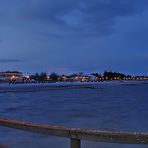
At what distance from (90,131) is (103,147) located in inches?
303

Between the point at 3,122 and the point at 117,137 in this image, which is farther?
the point at 3,122

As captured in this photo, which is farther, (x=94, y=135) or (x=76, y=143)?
(x=76, y=143)

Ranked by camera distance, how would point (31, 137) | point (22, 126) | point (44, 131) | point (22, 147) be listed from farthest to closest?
point (31, 137) < point (22, 147) < point (22, 126) < point (44, 131)

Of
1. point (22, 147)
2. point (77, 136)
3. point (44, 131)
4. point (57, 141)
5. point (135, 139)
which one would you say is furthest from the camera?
point (57, 141)

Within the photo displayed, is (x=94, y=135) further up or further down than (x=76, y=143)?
further up

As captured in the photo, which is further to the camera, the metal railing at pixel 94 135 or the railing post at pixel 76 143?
the railing post at pixel 76 143

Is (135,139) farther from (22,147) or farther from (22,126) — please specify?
(22,147)

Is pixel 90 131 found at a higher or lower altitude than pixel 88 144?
higher

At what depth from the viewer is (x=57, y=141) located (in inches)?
548

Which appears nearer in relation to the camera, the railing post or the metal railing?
the metal railing

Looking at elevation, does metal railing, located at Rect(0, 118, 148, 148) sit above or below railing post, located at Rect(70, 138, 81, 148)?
above

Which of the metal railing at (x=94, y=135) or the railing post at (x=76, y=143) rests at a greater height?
the metal railing at (x=94, y=135)

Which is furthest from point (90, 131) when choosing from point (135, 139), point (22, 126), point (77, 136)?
point (22, 126)

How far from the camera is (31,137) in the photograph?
49.3 feet
